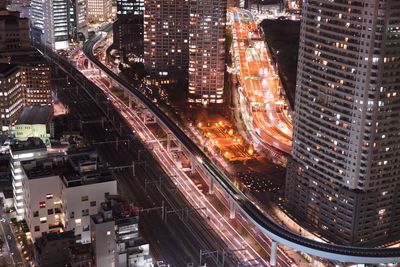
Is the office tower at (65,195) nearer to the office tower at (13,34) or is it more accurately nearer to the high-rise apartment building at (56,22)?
the office tower at (13,34)

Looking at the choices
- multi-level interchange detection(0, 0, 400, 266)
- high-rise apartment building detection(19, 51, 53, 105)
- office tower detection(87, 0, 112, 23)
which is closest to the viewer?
multi-level interchange detection(0, 0, 400, 266)

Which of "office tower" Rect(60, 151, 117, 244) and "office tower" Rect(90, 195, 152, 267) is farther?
"office tower" Rect(60, 151, 117, 244)

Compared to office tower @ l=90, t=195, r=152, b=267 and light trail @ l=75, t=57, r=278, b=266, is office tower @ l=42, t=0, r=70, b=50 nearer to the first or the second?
light trail @ l=75, t=57, r=278, b=266

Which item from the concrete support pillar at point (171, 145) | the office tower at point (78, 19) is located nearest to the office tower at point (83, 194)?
the concrete support pillar at point (171, 145)

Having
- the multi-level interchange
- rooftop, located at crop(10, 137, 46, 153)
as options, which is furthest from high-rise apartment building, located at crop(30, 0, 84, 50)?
rooftop, located at crop(10, 137, 46, 153)

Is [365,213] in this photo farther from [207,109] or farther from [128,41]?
[128,41]

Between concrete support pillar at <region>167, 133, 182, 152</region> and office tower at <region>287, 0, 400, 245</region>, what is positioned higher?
office tower at <region>287, 0, 400, 245</region>
